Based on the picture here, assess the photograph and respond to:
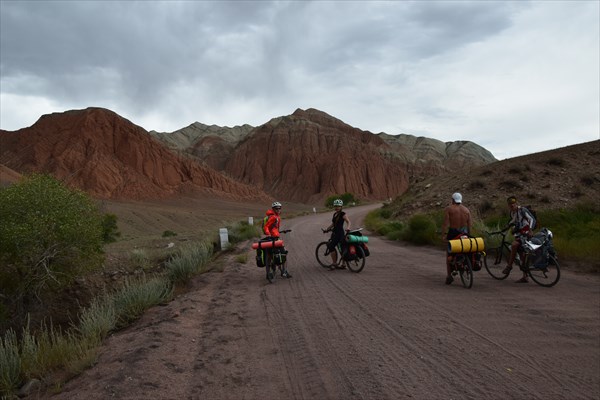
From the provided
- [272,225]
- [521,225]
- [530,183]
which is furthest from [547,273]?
[530,183]

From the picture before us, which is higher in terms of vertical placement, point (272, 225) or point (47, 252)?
point (272, 225)

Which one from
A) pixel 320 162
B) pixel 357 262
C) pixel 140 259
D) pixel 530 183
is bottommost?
pixel 140 259

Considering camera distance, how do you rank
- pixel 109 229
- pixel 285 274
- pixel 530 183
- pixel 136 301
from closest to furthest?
pixel 136 301 < pixel 285 274 < pixel 530 183 < pixel 109 229

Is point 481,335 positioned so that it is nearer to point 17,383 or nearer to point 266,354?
point 266,354

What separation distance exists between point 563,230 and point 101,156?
245 feet

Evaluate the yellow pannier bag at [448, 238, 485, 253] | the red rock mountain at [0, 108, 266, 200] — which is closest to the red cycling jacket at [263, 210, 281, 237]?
the yellow pannier bag at [448, 238, 485, 253]

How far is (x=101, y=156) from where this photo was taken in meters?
75.7

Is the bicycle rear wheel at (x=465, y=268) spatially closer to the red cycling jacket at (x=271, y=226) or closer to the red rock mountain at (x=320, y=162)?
the red cycling jacket at (x=271, y=226)

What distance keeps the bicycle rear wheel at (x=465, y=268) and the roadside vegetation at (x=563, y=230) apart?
7.30 feet

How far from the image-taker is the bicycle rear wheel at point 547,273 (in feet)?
30.1

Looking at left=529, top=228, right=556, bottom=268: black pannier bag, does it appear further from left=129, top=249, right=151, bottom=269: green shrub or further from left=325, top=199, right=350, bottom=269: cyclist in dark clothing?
left=129, top=249, right=151, bottom=269: green shrub

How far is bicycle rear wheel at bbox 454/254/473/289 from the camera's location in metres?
9.23

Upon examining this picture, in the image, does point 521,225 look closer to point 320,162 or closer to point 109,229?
point 109,229

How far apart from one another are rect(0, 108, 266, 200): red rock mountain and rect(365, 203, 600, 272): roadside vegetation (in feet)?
195
